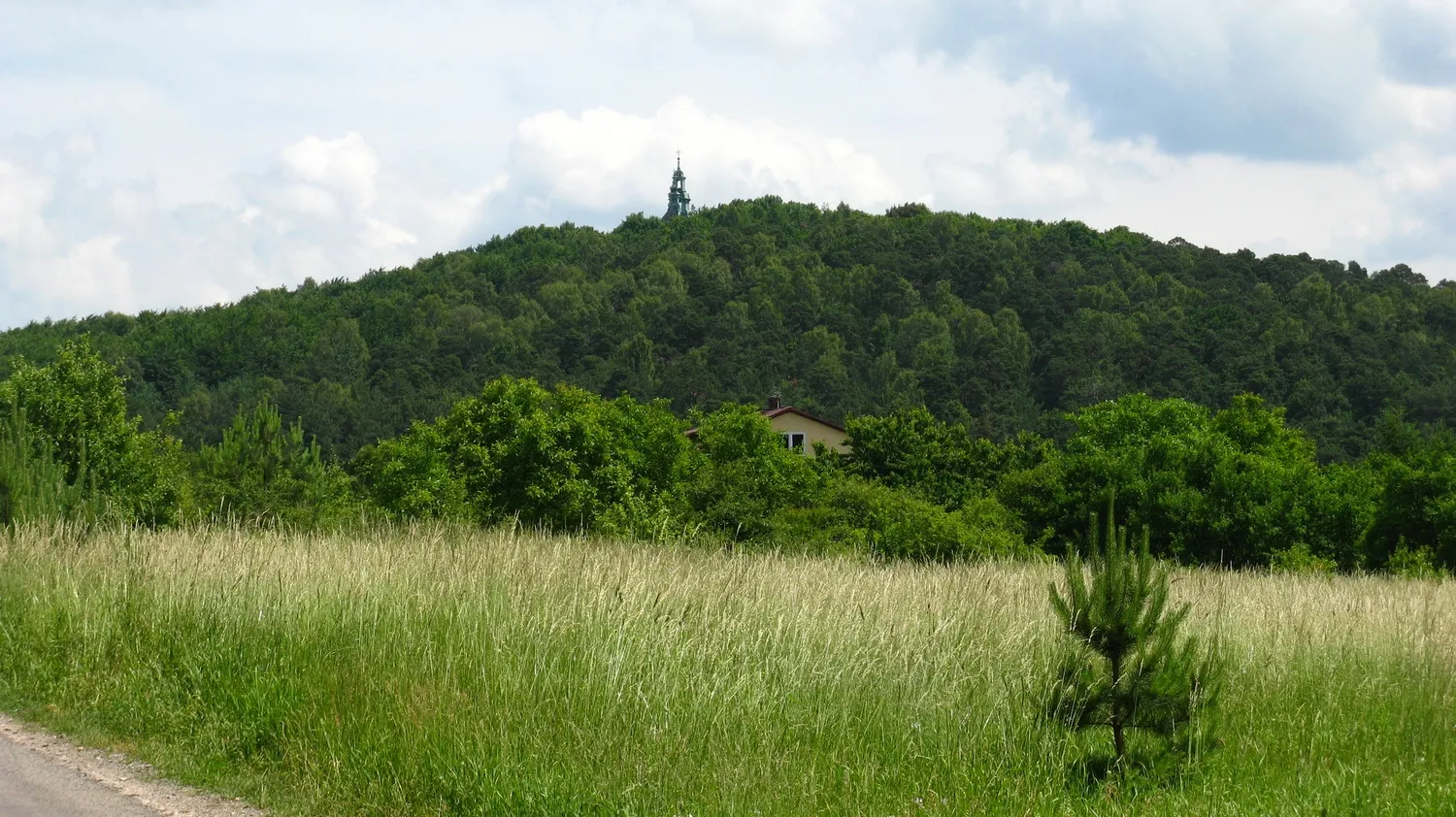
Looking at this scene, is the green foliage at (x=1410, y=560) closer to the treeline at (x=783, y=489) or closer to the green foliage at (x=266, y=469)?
the treeline at (x=783, y=489)

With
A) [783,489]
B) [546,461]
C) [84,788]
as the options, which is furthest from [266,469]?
[84,788]

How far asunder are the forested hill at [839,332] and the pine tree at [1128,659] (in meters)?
60.7

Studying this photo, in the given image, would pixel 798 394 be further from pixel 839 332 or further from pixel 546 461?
pixel 546 461

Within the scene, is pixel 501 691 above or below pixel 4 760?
above

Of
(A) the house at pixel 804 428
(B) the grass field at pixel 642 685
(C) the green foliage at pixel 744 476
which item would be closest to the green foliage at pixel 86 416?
(C) the green foliage at pixel 744 476

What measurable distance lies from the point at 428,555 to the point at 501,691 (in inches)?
125

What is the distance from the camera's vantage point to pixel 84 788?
6789 mm

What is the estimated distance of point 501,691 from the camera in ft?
22.7

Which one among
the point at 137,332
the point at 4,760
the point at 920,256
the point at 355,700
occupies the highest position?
the point at 920,256

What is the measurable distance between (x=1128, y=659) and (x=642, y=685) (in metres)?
2.54

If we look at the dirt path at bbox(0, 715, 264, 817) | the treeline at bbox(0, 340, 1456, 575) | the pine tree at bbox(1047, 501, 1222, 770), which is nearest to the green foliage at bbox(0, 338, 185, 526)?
the treeline at bbox(0, 340, 1456, 575)

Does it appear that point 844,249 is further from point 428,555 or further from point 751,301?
point 428,555

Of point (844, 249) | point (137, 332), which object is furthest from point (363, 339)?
point (844, 249)

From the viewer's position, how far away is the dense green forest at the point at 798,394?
28594 millimetres
